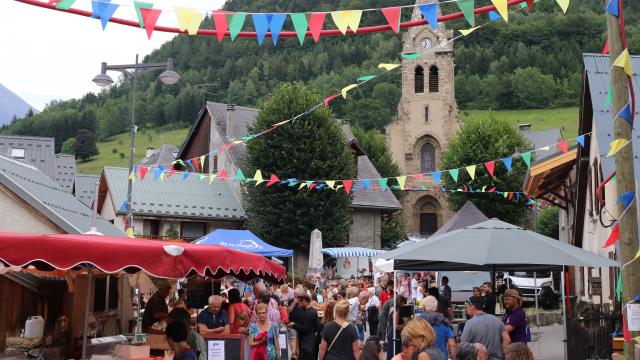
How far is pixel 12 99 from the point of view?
295ft

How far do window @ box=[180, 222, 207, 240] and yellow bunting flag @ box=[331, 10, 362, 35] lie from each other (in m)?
35.7

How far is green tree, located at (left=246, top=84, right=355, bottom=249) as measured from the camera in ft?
137

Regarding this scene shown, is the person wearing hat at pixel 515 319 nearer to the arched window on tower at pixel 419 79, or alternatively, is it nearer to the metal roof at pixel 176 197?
the metal roof at pixel 176 197

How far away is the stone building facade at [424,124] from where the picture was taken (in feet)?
233

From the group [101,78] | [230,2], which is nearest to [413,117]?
[101,78]

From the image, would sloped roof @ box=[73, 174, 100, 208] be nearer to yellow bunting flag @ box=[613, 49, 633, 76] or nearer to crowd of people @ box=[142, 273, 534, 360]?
crowd of people @ box=[142, 273, 534, 360]

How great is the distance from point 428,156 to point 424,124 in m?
2.91

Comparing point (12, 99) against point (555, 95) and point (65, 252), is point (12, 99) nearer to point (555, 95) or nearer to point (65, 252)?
point (555, 95)

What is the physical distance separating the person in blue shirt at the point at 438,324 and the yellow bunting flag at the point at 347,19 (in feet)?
12.4

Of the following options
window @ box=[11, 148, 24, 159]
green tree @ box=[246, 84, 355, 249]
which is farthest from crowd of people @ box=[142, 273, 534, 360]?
window @ box=[11, 148, 24, 159]

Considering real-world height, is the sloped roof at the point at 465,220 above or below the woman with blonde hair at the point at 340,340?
above

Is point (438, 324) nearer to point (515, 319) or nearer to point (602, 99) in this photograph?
point (515, 319)

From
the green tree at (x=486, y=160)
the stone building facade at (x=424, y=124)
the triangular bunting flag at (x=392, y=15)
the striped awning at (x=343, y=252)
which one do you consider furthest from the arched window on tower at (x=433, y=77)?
the triangular bunting flag at (x=392, y=15)

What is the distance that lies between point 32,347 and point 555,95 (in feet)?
394
